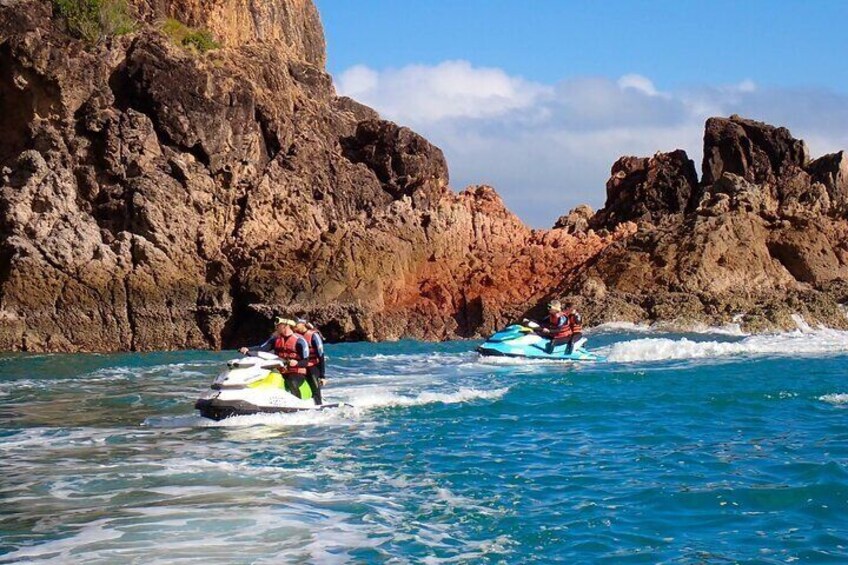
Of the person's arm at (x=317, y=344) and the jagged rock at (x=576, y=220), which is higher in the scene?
the jagged rock at (x=576, y=220)

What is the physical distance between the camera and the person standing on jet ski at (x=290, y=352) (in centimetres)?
1510

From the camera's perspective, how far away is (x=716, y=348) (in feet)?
88.7

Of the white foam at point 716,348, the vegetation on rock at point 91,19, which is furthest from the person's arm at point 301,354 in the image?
the vegetation on rock at point 91,19

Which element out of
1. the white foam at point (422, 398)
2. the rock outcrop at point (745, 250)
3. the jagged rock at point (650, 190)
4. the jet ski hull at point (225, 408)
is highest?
the jagged rock at point (650, 190)

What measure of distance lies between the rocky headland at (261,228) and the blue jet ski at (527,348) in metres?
11.8

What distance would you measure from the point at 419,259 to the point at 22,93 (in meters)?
17.0

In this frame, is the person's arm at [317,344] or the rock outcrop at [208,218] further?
the rock outcrop at [208,218]

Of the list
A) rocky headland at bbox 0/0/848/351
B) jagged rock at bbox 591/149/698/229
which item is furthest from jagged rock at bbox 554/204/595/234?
rocky headland at bbox 0/0/848/351

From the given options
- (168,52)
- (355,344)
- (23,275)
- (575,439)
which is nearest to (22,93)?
(168,52)

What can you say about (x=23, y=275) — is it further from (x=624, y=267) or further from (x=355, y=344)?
(x=624, y=267)

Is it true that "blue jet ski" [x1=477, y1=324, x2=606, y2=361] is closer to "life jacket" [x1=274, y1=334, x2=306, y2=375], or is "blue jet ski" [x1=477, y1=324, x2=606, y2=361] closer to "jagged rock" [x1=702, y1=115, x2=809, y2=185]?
"life jacket" [x1=274, y1=334, x2=306, y2=375]

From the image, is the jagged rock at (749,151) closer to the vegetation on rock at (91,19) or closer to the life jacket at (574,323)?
the life jacket at (574,323)

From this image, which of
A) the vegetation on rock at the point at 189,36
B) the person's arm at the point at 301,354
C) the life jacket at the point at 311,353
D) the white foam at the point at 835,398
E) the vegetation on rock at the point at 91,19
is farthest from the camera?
the vegetation on rock at the point at 189,36

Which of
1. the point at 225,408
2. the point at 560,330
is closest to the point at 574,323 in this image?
the point at 560,330
